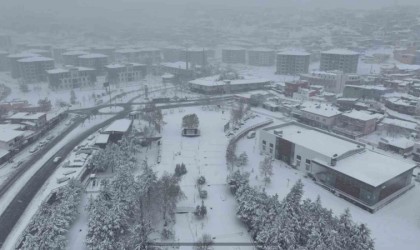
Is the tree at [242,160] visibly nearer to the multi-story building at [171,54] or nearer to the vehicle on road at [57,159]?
the vehicle on road at [57,159]

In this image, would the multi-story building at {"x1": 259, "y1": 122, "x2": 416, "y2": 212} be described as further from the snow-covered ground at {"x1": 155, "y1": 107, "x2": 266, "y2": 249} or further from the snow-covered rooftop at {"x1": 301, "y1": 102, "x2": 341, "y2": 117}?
the snow-covered rooftop at {"x1": 301, "y1": 102, "x2": 341, "y2": 117}

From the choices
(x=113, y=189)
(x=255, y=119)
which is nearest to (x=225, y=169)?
(x=113, y=189)

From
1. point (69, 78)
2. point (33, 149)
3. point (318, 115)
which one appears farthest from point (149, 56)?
point (318, 115)

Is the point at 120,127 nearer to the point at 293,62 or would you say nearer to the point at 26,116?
the point at 26,116

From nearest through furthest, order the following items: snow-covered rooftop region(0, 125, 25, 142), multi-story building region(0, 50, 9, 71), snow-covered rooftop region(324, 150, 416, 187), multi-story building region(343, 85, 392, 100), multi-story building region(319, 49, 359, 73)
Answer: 1. snow-covered rooftop region(324, 150, 416, 187)
2. snow-covered rooftop region(0, 125, 25, 142)
3. multi-story building region(343, 85, 392, 100)
4. multi-story building region(319, 49, 359, 73)
5. multi-story building region(0, 50, 9, 71)

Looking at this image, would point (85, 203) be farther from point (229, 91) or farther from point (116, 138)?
point (229, 91)

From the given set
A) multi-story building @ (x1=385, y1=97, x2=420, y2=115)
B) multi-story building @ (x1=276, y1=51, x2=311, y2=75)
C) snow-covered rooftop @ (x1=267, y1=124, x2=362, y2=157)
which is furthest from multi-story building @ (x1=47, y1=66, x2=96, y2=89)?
multi-story building @ (x1=385, y1=97, x2=420, y2=115)

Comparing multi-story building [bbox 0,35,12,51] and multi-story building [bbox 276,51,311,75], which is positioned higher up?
multi-story building [bbox 0,35,12,51]
